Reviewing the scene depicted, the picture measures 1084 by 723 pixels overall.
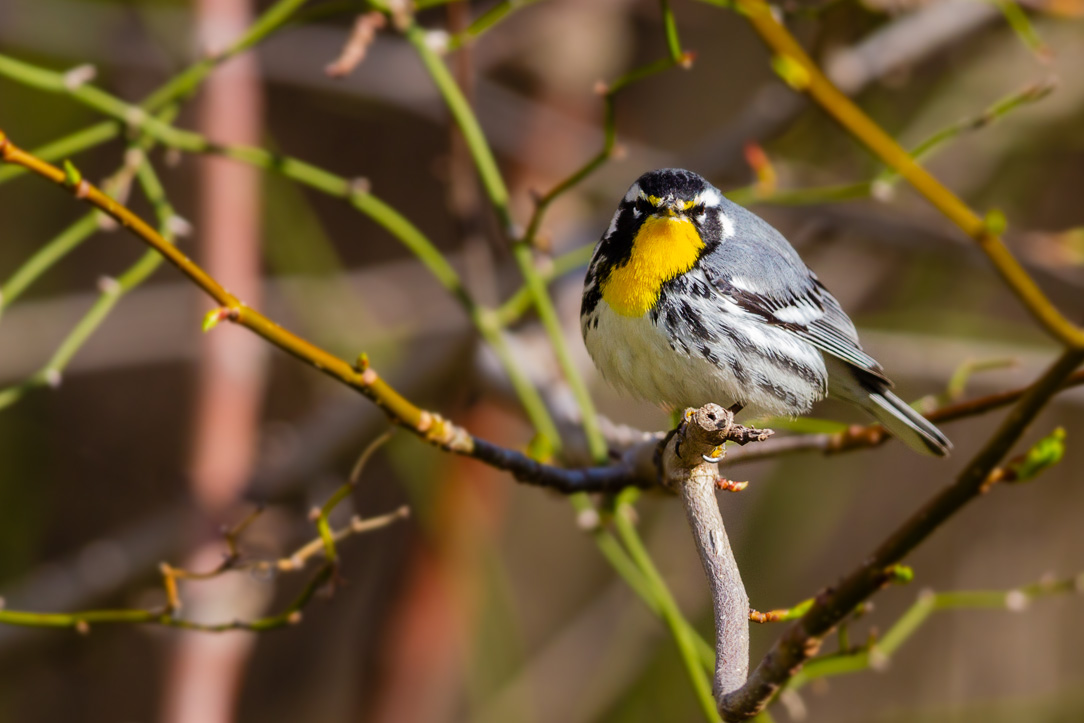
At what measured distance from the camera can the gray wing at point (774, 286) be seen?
86.0 inches

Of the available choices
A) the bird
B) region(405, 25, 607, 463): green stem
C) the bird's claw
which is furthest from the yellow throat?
the bird's claw

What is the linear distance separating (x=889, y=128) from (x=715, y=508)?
3429 millimetres

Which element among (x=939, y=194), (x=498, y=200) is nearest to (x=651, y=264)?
(x=498, y=200)

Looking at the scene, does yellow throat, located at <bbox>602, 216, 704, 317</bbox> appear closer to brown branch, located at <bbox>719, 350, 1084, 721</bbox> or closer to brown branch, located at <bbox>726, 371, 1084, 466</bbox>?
brown branch, located at <bbox>726, 371, 1084, 466</bbox>

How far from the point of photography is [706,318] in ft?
6.85

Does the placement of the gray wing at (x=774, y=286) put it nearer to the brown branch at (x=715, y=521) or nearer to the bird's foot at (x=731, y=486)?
the brown branch at (x=715, y=521)

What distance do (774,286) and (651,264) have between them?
1.08ft

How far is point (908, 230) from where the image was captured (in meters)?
3.49

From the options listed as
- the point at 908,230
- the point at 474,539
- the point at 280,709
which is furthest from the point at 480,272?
the point at 280,709

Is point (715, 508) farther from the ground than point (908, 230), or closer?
closer

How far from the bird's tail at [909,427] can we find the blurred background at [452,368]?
3.58ft

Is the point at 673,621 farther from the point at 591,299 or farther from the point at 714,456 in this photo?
the point at 591,299

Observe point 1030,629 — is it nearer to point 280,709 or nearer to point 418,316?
point 418,316

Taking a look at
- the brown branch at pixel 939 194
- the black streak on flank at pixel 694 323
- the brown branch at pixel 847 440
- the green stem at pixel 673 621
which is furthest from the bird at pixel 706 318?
the brown branch at pixel 939 194
